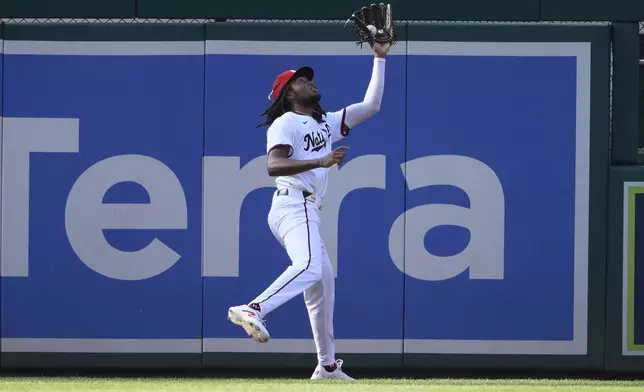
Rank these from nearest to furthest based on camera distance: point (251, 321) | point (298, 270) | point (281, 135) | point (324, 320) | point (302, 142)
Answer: point (251, 321) < point (298, 270) < point (281, 135) < point (302, 142) < point (324, 320)

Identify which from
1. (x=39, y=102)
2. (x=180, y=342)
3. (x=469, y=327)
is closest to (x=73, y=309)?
(x=180, y=342)

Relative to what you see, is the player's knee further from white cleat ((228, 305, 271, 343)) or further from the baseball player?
white cleat ((228, 305, 271, 343))

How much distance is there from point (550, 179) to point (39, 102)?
3297mm

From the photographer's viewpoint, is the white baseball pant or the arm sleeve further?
the arm sleeve

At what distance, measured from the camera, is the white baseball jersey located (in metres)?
7.17

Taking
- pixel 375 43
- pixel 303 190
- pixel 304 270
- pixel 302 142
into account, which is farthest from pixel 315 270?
pixel 375 43

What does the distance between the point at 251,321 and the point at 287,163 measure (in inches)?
34.6

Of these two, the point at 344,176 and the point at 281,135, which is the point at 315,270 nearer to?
the point at 281,135

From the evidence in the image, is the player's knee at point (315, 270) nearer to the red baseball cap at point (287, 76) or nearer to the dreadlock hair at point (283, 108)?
the dreadlock hair at point (283, 108)

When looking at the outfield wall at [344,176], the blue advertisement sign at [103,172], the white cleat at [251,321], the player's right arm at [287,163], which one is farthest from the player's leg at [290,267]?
the blue advertisement sign at [103,172]

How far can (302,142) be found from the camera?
7246mm
